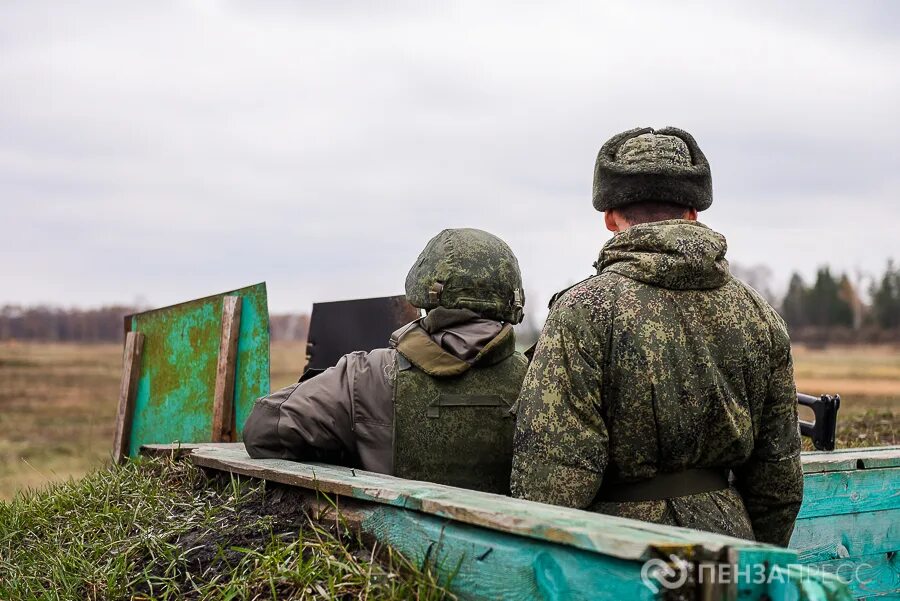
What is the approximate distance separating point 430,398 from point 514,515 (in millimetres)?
1272

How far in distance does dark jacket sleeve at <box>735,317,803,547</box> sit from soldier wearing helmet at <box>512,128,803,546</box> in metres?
0.01

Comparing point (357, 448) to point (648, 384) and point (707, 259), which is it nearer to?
point (648, 384)

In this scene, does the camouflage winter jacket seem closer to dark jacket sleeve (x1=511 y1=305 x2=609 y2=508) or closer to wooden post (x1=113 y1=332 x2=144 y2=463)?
dark jacket sleeve (x1=511 y1=305 x2=609 y2=508)

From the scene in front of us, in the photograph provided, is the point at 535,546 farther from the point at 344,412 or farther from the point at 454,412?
the point at 344,412

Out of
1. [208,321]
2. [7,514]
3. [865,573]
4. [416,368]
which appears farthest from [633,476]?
[208,321]

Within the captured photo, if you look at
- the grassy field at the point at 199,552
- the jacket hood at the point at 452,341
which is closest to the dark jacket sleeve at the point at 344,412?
the jacket hood at the point at 452,341

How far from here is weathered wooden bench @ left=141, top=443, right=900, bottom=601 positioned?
5.99 ft

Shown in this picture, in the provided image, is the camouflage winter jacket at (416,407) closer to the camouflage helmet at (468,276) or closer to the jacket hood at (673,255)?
the camouflage helmet at (468,276)

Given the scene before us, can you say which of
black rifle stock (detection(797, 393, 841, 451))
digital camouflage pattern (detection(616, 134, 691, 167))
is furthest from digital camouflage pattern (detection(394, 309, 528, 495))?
black rifle stock (detection(797, 393, 841, 451))

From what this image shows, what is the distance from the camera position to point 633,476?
291 centimetres

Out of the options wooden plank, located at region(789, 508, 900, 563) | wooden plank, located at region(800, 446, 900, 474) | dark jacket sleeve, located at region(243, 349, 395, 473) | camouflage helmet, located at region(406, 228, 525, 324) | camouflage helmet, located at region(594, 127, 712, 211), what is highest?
camouflage helmet, located at region(594, 127, 712, 211)

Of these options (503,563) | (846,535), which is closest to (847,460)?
(846,535)

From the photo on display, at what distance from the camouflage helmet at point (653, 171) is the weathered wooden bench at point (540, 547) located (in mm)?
1098

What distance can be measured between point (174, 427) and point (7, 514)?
145cm
